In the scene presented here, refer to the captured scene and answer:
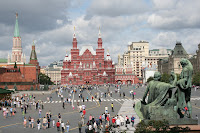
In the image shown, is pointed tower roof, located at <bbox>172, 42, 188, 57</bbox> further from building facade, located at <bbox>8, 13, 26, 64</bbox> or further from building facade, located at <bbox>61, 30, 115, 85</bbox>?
building facade, located at <bbox>8, 13, 26, 64</bbox>

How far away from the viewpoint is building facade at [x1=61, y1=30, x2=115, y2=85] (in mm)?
133250

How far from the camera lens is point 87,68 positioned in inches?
5340

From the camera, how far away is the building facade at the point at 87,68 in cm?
13325

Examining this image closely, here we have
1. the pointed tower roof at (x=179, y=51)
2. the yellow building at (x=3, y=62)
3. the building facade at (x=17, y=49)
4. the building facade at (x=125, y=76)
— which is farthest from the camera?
the building facade at (x=125, y=76)

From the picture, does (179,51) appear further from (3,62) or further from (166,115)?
(166,115)

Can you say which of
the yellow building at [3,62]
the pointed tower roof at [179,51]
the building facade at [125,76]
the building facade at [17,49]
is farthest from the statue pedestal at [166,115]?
the building facade at [125,76]

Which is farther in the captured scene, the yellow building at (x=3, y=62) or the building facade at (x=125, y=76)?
the building facade at (x=125, y=76)

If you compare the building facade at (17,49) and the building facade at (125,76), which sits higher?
the building facade at (17,49)

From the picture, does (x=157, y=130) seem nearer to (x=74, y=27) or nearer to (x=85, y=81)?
(x=85, y=81)

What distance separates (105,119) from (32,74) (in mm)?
75128

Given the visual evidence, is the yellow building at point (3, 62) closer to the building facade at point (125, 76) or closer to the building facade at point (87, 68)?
the building facade at point (87, 68)

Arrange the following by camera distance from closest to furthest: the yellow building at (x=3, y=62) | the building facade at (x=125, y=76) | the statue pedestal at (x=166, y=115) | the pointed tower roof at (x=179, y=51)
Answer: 1. the statue pedestal at (x=166, y=115)
2. the pointed tower roof at (x=179, y=51)
3. the yellow building at (x=3, y=62)
4. the building facade at (x=125, y=76)

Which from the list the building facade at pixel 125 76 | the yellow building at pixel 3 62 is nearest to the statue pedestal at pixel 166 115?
the yellow building at pixel 3 62

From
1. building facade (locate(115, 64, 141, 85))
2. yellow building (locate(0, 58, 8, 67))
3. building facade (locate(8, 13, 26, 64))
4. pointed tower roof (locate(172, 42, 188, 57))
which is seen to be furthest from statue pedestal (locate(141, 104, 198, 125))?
building facade (locate(115, 64, 141, 85))
